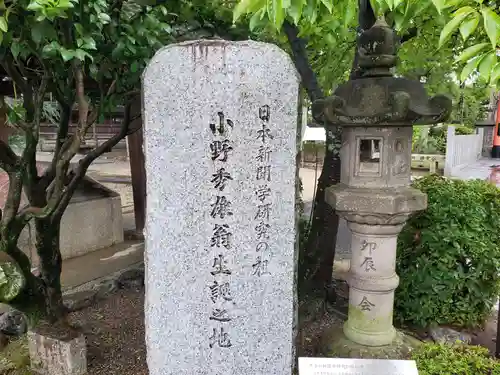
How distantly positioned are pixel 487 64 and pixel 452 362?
1.93 m

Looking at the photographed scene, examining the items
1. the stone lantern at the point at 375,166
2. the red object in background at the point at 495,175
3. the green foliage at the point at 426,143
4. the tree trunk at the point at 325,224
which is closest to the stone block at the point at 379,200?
the stone lantern at the point at 375,166

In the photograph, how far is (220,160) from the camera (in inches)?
87.4

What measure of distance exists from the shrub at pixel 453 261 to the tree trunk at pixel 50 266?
3.11 metres

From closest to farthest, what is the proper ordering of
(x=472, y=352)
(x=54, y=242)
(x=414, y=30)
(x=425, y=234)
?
1. (x=472, y=352)
2. (x=54, y=242)
3. (x=425, y=234)
4. (x=414, y=30)

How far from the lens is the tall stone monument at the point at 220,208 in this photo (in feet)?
7.09

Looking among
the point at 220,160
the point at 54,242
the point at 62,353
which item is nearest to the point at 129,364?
the point at 62,353

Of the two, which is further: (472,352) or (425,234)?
(425,234)

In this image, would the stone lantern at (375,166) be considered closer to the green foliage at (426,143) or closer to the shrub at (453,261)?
the shrub at (453,261)

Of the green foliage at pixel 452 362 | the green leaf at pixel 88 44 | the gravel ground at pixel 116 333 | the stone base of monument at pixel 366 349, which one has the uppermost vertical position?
the green leaf at pixel 88 44

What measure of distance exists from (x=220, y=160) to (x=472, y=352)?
219cm

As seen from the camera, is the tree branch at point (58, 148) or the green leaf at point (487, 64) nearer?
the green leaf at point (487, 64)

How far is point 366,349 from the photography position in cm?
336

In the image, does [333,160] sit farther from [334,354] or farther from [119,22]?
[119,22]

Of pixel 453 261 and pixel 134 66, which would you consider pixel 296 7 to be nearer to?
pixel 134 66
